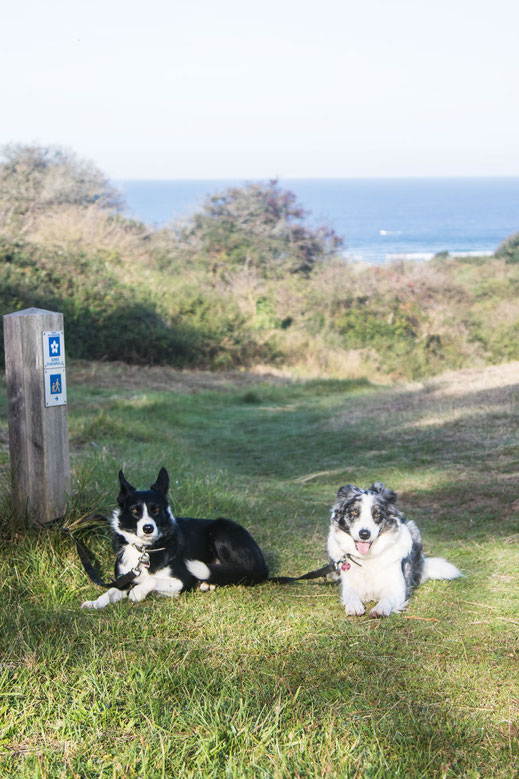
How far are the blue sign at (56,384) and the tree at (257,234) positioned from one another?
24783 millimetres

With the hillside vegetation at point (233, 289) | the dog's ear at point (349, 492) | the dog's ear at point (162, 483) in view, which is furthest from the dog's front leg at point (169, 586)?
the hillside vegetation at point (233, 289)

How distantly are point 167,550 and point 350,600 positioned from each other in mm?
1142

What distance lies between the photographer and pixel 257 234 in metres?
31.6

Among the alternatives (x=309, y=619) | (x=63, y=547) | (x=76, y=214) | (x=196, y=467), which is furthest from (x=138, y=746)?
(x=76, y=214)

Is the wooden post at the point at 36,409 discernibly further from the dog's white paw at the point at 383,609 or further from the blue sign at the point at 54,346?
the dog's white paw at the point at 383,609

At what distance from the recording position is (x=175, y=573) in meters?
4.55

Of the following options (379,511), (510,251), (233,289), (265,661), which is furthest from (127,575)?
(510,251)

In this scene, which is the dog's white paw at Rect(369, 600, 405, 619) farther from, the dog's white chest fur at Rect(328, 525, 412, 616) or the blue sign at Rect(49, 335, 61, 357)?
the blue sign at Rect(49, 335, 61, 357)

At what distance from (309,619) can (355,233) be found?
349ft

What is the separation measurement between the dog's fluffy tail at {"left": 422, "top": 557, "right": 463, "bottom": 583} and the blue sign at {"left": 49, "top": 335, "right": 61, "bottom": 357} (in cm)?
282

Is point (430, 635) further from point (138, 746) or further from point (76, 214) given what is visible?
point (76, 214)

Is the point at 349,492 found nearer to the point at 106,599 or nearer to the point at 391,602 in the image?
the point at 391,602

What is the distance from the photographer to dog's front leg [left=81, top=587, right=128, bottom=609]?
4.37 m

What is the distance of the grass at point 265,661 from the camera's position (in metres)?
2.85
